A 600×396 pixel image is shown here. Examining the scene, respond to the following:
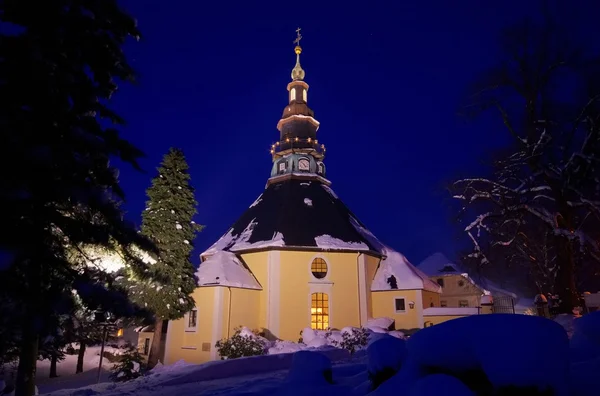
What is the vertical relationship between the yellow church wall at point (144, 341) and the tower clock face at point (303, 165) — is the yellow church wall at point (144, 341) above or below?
below

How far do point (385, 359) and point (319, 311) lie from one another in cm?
1918

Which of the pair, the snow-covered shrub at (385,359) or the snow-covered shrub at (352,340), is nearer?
the snow-covered shrub at (385,359)

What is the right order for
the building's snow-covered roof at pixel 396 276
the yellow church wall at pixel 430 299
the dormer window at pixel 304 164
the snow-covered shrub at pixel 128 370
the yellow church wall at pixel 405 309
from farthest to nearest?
the dormer window at pixel 304 164 < the yellow church wall at pixel 430 299 < the building's snow-covered roof at pixel 396 276 < the yellow church wall at pixel 405 309 < the snow-covered shrub at pixel 128 370

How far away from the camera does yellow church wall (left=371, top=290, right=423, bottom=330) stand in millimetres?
26375

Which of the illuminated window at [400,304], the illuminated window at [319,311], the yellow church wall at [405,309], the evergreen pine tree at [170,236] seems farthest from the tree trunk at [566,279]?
the evergreen pine tree at [170,236]

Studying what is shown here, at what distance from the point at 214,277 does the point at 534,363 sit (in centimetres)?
2067

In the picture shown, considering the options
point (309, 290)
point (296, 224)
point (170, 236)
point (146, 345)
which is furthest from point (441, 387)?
point (146, 345)

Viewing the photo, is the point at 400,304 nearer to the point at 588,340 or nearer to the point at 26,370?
the point at 588,340

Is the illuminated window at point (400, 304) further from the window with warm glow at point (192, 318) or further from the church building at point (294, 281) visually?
the window with warm glow at point (192, 318)

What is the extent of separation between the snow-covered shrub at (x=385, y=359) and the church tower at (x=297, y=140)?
26.1 meters

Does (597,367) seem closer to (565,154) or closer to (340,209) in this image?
(565,154)

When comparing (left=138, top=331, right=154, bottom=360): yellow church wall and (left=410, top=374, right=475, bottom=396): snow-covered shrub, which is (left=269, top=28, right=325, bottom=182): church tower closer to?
(left=138, top=331, right=154, bottom=360): yellow church wall

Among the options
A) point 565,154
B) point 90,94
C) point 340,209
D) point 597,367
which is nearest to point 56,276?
point 90,94

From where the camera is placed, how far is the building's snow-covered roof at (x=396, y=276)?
88.0 ft
